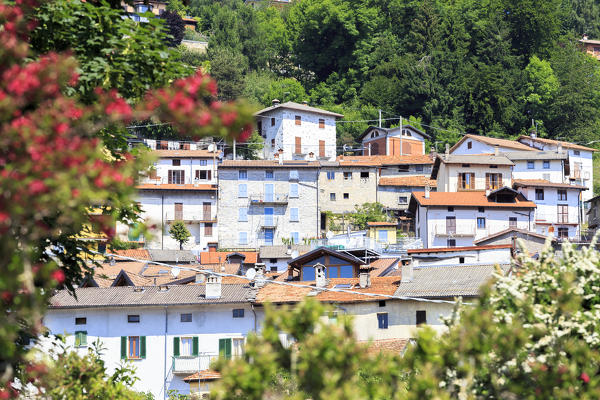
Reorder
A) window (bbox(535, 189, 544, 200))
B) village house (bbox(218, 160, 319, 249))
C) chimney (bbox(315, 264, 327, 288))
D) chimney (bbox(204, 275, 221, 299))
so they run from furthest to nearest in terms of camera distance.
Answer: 1. village house (bbox(218, 160, 319, 249))
2. window (bbox(535, 189, 544, 200))
3. chimney (bbox(315, 264, 327, 288))
4. chimney (bbox(204, 275, 221, 299))

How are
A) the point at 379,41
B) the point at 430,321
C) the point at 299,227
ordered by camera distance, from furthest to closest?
the point at 379,41 → the point at 299,227 → the point at 430,321

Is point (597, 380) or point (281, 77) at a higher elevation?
point (281, 77)

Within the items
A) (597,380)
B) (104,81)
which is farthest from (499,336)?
(104,81)

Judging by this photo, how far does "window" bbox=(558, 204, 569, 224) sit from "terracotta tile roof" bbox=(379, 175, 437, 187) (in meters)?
11.9

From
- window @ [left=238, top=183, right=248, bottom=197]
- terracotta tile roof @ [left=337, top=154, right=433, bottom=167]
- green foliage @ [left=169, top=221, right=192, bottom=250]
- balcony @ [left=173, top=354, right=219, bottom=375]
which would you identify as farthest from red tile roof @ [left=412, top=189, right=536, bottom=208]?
balcony @ [left=173, top=354, right=219, bottom=375]

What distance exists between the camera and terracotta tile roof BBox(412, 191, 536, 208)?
7062cm

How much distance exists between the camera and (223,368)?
800 cm

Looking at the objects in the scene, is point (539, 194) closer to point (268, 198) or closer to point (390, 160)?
point (390, 160)

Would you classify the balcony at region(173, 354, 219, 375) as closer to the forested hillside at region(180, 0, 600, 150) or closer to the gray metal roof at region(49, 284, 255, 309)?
the gray metal roof at region(49, 284, 255, 309)

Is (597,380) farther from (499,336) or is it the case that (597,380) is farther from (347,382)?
(347,382)

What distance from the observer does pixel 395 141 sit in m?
98.6

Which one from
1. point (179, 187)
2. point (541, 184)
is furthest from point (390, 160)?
point (179, 187)

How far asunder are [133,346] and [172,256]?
101 ft

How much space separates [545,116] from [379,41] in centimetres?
2575
